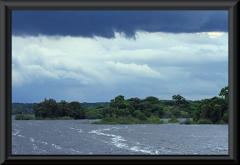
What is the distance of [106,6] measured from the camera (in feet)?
5.54

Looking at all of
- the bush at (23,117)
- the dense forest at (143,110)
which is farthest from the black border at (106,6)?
the bush at (23,117)

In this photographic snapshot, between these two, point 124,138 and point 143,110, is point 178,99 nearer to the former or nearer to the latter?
point 143,110

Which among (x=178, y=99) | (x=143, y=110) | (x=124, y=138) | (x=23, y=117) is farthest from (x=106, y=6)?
(x=124, y=138)

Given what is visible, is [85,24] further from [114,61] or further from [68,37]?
[114,61]

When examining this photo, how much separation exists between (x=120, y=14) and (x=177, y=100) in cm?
1858

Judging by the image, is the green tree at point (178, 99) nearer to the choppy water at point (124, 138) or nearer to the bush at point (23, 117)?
the choppy water at point (124, 138)

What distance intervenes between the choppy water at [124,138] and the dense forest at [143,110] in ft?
2.60

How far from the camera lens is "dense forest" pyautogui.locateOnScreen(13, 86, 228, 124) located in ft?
55.7

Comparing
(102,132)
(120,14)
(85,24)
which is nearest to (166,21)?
(120,14)

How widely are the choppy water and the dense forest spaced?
0.79m

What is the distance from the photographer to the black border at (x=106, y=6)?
5.35 feet

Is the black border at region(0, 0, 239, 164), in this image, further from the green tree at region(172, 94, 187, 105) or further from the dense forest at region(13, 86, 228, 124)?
the green tree at region(172, 94, 187, 105)

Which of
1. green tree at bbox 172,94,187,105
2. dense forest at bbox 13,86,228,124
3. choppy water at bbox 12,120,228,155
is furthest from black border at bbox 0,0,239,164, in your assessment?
choppy water at bbox 12,120,228,155

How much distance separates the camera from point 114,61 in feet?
91.1
